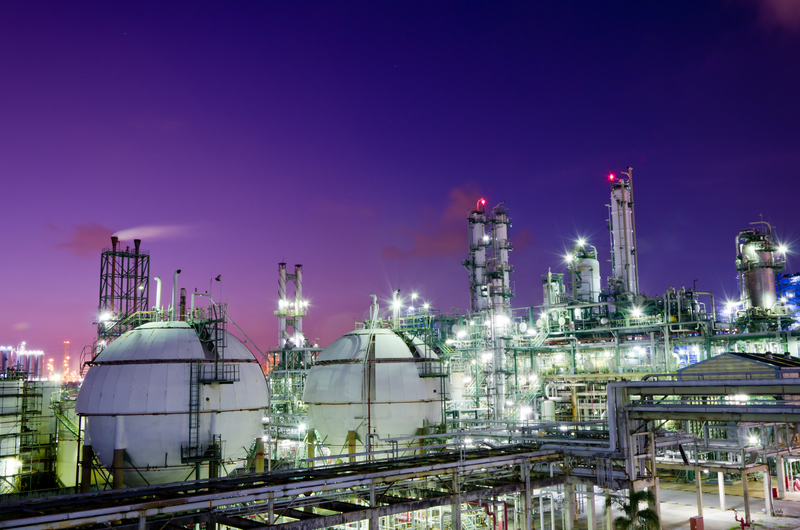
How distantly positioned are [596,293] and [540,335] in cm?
905

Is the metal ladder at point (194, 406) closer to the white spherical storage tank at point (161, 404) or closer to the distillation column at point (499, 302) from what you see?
the white spherical storage tank at point (161, 404)

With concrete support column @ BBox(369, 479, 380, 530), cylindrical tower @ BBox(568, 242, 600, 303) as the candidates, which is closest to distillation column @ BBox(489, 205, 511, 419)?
cylindrical tower @ BBox(568, 242, 600, 303)

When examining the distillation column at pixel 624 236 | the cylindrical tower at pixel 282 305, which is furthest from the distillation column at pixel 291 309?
the distillation column at pixel 624 236

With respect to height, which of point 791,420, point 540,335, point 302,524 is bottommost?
point 302,524

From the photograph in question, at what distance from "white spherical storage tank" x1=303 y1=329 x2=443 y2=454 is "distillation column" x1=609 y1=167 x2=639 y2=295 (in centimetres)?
2921

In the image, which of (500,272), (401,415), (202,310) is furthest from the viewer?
(500,272)

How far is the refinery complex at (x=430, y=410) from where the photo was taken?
19.5 m

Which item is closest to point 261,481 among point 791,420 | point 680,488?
point 791,420

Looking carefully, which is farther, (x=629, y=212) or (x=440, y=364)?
(x=629, y=212)

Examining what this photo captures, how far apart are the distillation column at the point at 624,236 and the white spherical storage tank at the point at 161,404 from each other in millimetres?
39169

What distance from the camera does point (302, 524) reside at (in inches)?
672

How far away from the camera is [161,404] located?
85.0 ft

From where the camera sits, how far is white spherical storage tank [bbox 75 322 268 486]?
25.7 m

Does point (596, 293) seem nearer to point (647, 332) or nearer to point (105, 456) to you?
point (647, 332)
